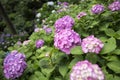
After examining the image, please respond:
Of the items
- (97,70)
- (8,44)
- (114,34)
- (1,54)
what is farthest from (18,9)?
(97,70)

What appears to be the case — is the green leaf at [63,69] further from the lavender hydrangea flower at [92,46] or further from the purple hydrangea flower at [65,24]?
the purple hydrangea flower at [65,24]

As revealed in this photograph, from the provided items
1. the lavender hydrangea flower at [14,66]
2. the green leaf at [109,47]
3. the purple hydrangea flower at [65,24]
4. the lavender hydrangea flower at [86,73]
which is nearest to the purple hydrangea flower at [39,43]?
the purple hydrangea flower at [65,24]

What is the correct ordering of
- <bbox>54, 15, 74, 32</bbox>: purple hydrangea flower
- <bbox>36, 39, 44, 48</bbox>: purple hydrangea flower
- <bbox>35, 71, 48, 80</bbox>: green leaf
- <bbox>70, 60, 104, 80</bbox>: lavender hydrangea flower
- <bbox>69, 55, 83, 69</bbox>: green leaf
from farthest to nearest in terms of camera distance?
<bbox>36, 39, 44, 48</bbox>: purple hydrangea flower < <bbox>54, 15, 74, 32</bbox>: purple hydrangea flower < <bbox>35, 71, 48, 80</bbox>: green leaf < <bbox>69, 55, 83, 69</bbox>: green leaf < <bbox>70, 60, 104, 80</bbox>: lavender hydrangea flower

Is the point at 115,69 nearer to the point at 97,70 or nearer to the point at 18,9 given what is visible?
the point at 97,70

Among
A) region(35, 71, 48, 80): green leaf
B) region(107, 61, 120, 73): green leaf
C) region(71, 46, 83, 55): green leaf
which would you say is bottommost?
region(35, 71, 48, 80): green leaf

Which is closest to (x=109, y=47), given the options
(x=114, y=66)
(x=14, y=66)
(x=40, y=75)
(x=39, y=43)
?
(x=114, y=66)

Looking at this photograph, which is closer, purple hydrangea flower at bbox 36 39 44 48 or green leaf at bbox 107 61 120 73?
green leaf at bbox 107 61 120 73

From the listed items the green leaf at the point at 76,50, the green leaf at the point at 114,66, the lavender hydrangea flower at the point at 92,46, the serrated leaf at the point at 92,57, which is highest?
the lavender hydrangea flower at the point at 92,46

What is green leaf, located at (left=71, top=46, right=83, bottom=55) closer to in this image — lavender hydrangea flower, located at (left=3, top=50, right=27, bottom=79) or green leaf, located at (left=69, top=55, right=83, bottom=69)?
green leaf, located at (left=69, top=55, right=83, bottom=69)

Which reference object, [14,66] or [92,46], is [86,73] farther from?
[14,66]

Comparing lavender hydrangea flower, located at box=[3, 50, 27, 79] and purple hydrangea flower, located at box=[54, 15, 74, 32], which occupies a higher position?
purple hydrangea flower, located at box=[54, 15, 74, 32]

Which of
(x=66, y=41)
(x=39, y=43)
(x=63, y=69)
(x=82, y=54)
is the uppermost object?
(x=66, y=41)

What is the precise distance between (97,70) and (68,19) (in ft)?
3.02

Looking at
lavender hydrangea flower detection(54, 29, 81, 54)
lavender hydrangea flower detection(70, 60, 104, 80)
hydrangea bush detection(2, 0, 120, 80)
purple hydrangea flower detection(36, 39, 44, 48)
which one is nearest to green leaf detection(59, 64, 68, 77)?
hydrangea bush detection(2, 0, 120, 80)
